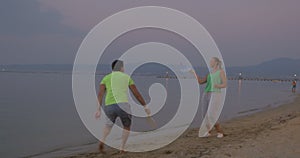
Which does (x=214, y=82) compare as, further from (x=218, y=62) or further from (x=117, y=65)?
(x=117, y=65)

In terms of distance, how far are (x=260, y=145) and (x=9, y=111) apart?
1684cm

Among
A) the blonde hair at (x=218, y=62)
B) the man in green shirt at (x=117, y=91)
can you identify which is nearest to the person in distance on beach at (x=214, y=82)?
the blonde hair at (x=218, y=62)

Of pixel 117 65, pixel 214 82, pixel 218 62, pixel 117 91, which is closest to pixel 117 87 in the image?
pixel 117 91

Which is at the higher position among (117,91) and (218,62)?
(218,62)

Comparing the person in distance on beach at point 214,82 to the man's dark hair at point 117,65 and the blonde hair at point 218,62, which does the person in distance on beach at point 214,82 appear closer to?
the blonde hair at point 218,62

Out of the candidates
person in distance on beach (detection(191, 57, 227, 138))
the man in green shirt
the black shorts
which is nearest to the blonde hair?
person in distance on beach (detection(191, 57, 227, 138))

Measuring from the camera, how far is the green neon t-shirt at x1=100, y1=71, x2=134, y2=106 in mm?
6430

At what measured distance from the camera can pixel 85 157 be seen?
7902mm

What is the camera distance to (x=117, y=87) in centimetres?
644

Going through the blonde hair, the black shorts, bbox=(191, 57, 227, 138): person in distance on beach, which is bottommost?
the black shorts

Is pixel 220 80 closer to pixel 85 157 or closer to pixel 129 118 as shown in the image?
pixel 129 118

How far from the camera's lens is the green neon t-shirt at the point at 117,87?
643 cm

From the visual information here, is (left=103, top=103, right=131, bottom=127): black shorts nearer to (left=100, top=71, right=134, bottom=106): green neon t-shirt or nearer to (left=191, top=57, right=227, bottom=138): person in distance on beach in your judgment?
(left=100, top=71, right=134, bottom=106): green neon t-shirt

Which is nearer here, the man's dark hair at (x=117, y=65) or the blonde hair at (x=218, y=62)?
the man's dark hair at (x=117, y=65)
